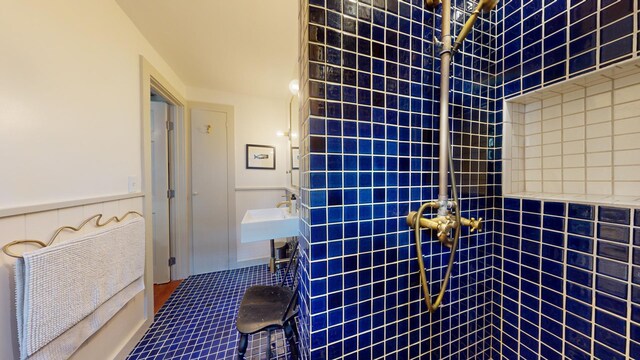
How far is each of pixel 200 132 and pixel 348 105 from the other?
2036 mm

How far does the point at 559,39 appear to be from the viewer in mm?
788

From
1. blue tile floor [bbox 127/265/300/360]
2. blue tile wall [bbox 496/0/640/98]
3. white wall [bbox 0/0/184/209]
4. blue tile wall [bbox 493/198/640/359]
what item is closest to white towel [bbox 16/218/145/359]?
white wall [bbox 0/0/184/209]

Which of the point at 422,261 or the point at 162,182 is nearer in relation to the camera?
the point at 422,261

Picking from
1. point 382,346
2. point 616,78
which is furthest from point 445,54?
point 382,346

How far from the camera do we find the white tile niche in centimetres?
73

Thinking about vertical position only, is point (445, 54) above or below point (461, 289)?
above

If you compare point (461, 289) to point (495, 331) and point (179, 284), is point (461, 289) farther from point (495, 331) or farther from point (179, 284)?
point (179, 284)

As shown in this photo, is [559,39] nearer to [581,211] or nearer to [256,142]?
[581,211]

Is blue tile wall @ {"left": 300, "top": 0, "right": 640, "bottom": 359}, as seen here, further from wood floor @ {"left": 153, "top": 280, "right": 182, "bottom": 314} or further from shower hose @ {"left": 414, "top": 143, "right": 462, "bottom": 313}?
wood floor @ {"left": 153, "top": 280, "right": 182, "bottom": 314}

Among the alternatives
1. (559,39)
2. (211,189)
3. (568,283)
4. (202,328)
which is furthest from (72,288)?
(559,39)

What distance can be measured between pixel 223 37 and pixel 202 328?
2.12 m

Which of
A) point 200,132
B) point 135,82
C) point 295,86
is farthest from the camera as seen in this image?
point 200,132

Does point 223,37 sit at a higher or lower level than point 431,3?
higher

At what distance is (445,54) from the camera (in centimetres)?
75
